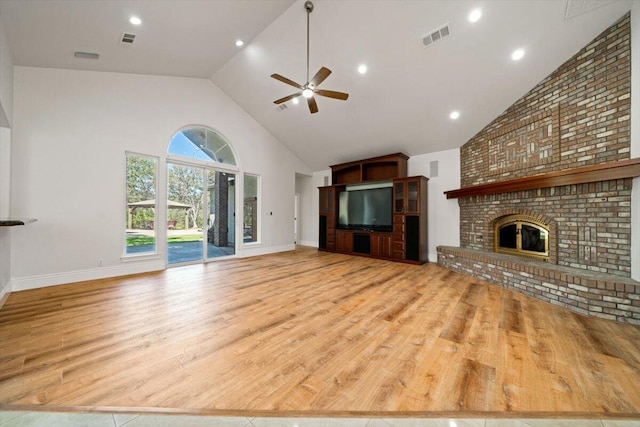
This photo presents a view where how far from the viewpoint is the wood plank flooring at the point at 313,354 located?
4.69 feet

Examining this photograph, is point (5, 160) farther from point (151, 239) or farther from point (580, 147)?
point (580, 147)

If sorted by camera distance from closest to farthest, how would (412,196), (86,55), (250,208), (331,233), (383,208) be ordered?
(86,55) < (412,196) < (383,208) < (250,208) < (331,233)

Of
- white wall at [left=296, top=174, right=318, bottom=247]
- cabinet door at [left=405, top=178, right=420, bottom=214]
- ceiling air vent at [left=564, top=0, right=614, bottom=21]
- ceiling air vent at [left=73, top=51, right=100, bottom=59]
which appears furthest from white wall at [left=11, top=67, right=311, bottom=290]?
ceiling air vent at [left=564, top=0, right=614, bottom=21]

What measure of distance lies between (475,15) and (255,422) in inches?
190

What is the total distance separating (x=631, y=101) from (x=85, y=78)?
→ 778 cm

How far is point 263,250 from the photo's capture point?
6.75 meters

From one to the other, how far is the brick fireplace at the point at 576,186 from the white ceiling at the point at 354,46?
14.5 inches

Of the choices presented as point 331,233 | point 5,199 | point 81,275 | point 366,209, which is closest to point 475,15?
point 366,209

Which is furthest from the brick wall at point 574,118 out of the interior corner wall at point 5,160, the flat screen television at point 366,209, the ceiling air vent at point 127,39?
the interior corner wall at point 5,160

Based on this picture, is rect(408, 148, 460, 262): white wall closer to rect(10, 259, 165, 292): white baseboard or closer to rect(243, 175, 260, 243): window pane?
rect(243, 175, 260, 243): window pane

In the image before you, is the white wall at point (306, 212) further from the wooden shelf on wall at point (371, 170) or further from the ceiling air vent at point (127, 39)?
the ceiling air vent at point (127, 39)

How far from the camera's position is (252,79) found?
5.12 m

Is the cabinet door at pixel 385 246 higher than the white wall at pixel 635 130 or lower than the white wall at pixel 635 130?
lower

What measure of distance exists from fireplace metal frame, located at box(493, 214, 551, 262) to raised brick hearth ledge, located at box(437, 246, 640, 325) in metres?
0.22
